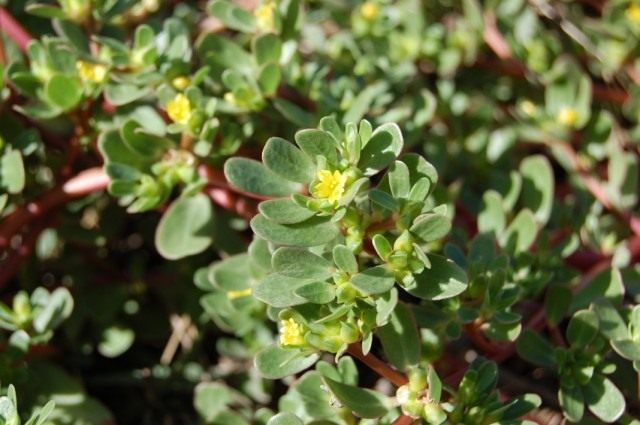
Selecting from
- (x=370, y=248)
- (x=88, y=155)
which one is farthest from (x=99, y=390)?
(x=370, y=248)

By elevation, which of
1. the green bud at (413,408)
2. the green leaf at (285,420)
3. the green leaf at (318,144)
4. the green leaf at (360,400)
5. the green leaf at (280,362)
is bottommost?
the green leaf at (360,400)

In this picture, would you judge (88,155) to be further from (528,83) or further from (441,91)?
(528,83)

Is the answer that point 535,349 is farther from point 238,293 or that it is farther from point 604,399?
point 238,293

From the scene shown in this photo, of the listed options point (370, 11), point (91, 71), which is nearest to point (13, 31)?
point (91, 71)

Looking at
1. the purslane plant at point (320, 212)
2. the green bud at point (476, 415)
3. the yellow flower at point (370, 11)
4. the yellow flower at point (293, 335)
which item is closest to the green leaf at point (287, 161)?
the purslane plant at point (320, 212)

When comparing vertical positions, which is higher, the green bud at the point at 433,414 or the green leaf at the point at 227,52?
the green leaf at the point at 227,52

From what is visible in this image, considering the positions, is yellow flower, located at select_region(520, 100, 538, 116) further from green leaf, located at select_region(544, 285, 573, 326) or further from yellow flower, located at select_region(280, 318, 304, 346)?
yellow flower, located at select_region(280, 318, 304, 346)

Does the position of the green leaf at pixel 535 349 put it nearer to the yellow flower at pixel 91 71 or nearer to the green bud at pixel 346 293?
the green bud at pixel 346 293
